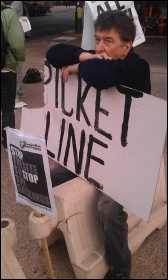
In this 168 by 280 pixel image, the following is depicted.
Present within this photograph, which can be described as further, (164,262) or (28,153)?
(164,262)

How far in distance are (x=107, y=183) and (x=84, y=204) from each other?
0.70ft

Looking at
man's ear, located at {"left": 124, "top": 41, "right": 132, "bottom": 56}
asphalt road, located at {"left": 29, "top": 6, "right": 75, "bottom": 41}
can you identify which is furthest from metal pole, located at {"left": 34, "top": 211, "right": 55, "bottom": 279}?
asphalt road, located at {"left": 29, "top": 6, "right": 75, "bottom": 41}

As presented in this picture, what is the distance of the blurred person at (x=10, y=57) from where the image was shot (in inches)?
120

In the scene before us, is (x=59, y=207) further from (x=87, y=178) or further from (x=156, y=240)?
(x=156, y=240)

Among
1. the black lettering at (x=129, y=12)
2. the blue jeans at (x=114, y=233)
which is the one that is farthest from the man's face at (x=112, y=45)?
the black lettering at (x=129, y=12)

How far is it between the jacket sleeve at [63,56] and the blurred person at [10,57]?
4.42 feet

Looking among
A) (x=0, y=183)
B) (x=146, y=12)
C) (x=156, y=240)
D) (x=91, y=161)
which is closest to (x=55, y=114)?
(x=91, y=161)

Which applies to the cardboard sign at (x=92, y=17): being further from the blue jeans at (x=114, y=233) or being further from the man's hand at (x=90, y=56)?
the blue jeans at (x=114, y=233)

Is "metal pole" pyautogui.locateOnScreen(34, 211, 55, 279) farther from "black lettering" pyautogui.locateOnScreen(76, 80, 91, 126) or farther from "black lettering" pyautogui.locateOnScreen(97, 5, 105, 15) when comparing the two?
"black lettering" pyautogui.locateOnScreen(97, 5, 105, 15)

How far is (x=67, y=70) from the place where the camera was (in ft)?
6.02

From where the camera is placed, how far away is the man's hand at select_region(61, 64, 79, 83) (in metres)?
1.78

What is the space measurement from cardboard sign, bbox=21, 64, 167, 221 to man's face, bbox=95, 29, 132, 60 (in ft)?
0.64

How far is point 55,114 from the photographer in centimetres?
203

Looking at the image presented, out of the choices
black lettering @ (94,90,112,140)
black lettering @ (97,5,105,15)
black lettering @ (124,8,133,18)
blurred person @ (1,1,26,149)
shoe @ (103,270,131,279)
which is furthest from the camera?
blurred person @ (1,1,26,149)
